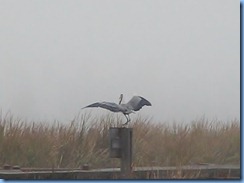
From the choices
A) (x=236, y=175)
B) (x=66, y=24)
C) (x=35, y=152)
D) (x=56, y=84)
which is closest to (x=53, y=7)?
(x=66, y=24)

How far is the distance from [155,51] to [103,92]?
0.66m

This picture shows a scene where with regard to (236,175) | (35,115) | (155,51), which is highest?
(155,51)

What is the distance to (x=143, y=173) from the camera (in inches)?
337

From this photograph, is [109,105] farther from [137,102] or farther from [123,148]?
[123,148]

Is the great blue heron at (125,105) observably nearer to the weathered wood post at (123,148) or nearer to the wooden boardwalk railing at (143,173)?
the weathered wood post at (123,148)

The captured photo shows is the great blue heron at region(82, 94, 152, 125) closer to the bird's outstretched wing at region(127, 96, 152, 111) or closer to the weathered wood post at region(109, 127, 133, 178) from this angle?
the bird's outstretched wing at region(127, 96, 152, 111)

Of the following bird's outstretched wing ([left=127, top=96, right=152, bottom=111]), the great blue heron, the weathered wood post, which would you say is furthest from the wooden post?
bird's outstretched wing ([left=127, top=96, right=152, bottom=111])

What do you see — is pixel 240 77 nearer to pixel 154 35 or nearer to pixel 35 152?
pixel 154 35

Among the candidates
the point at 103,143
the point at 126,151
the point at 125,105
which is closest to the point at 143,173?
the point at 126,151

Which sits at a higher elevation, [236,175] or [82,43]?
[82,43]

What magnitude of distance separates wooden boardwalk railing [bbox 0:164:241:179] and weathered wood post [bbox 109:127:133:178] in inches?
2.5

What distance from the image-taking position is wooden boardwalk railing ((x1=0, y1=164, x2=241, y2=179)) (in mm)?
8531

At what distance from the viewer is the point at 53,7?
28.6 feet

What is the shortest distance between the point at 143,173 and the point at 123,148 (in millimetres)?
318
